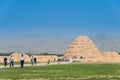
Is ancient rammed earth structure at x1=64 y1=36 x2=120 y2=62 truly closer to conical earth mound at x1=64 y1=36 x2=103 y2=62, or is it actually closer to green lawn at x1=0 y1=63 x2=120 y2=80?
conical earth mound at x1=64 y1=36 x2=103 y2=62

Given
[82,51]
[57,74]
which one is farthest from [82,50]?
[57,74]

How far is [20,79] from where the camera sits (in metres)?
33.7

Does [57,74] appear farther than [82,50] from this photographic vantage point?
No

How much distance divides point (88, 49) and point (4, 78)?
91.3 m

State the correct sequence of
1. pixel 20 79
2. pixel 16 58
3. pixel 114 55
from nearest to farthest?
pixel 20 79 → pixel 16 58 → pixel 114 55

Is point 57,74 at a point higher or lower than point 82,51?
lower

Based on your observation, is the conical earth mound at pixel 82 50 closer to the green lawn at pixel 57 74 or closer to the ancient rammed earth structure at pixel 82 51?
the ancient rammed earth structure at pixel 82 51

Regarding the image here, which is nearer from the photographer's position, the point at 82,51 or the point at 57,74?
the point at 57,74

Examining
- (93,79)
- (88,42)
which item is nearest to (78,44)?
(88,42)

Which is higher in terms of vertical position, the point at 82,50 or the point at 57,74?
the point at 82,50

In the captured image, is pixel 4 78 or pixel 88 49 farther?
pixel 88 49

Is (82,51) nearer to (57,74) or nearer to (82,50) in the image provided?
(82,50)

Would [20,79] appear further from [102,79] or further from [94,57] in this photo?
[94,57]

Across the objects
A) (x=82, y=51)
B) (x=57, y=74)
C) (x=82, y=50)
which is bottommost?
(x=57, y=74)
